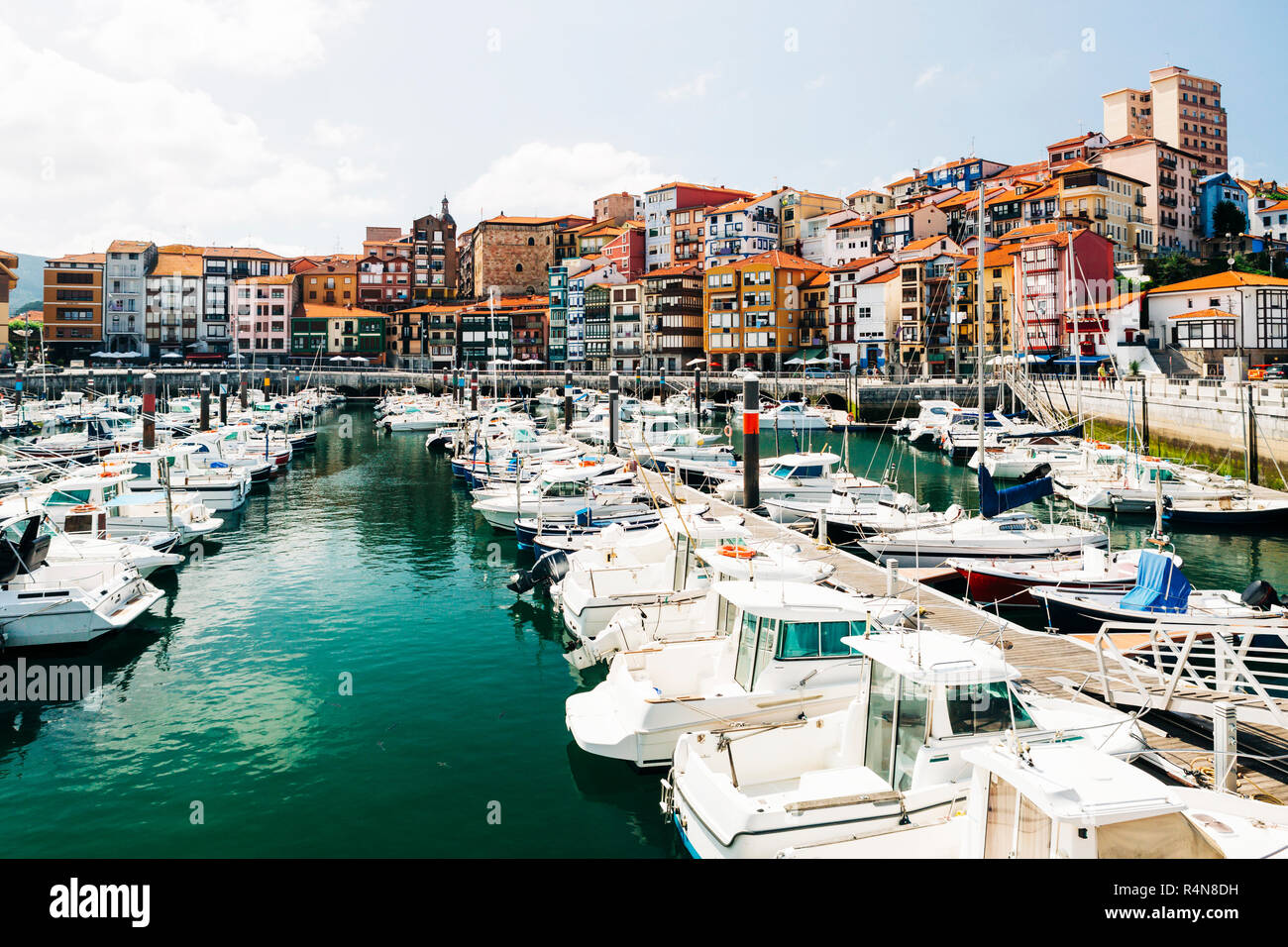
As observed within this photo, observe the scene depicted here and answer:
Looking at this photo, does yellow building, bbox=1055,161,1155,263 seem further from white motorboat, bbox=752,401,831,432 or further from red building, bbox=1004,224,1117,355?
white motorboat, bbox=752,401,831,432

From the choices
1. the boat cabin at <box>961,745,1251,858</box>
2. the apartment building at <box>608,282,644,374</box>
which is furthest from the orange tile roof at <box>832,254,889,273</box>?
the boat cabin at <box>961,745,1251,858</box>

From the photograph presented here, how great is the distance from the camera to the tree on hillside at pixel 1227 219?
374 feet

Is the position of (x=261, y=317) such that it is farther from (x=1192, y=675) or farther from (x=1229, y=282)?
(x=1192, y=675)

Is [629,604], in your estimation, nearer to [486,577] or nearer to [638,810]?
[638,810]

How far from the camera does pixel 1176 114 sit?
143 m

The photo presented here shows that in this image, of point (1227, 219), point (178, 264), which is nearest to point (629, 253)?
point (178, 264)

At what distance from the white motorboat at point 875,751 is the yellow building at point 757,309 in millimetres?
96689

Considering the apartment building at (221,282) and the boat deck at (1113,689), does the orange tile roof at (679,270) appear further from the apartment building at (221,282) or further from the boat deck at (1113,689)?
the boat deck at (1113,689)

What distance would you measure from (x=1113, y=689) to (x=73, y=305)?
15038 cm

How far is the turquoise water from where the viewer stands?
13219 millimetres

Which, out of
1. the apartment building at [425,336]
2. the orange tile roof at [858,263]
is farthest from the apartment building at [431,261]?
the orange tile roof at [858,263]

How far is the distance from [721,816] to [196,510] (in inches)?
1116

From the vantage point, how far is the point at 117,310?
446ft

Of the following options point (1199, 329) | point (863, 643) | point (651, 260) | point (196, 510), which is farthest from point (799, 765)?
point (651, 260)
